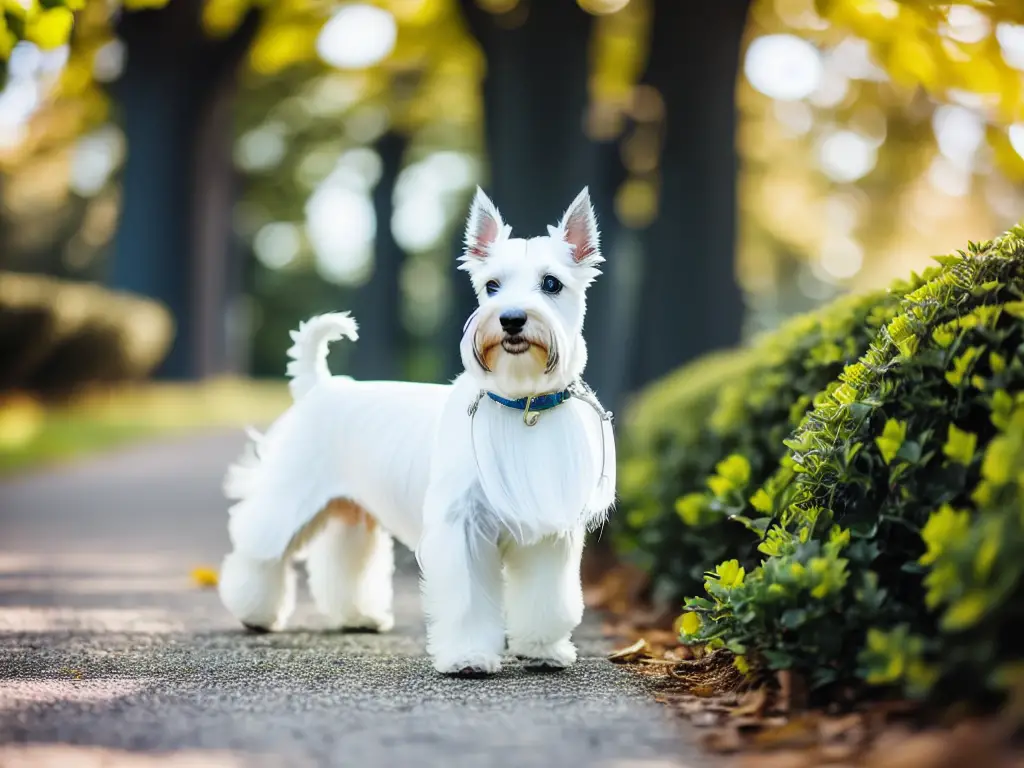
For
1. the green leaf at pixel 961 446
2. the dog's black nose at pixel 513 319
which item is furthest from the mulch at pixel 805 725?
the dog's black nose at pixel 513 319

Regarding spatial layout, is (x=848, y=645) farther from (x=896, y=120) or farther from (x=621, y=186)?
(x=621, y=186)

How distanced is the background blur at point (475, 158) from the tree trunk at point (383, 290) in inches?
3.1

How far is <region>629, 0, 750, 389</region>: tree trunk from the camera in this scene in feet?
41.1

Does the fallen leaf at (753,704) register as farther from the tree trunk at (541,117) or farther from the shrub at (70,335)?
the shrub at (70,335)

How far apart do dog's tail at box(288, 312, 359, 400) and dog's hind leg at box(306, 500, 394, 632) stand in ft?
2.29

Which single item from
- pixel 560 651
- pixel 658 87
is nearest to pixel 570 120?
pixel 658 87

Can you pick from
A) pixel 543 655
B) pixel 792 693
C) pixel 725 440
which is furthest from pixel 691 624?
pixel 725 440

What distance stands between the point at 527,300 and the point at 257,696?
70.4 inches

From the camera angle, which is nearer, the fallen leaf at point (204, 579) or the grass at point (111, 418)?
the fallen leaf at point (204, 579)

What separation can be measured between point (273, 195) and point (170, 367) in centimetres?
1637

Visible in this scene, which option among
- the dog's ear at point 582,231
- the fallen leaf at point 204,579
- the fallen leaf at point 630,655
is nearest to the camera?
the dog's ear at point 582,231

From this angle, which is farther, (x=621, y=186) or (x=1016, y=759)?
Result: (x=621, y=186)

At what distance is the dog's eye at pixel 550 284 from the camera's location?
15.5 feet

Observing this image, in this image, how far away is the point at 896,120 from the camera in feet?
61.1
